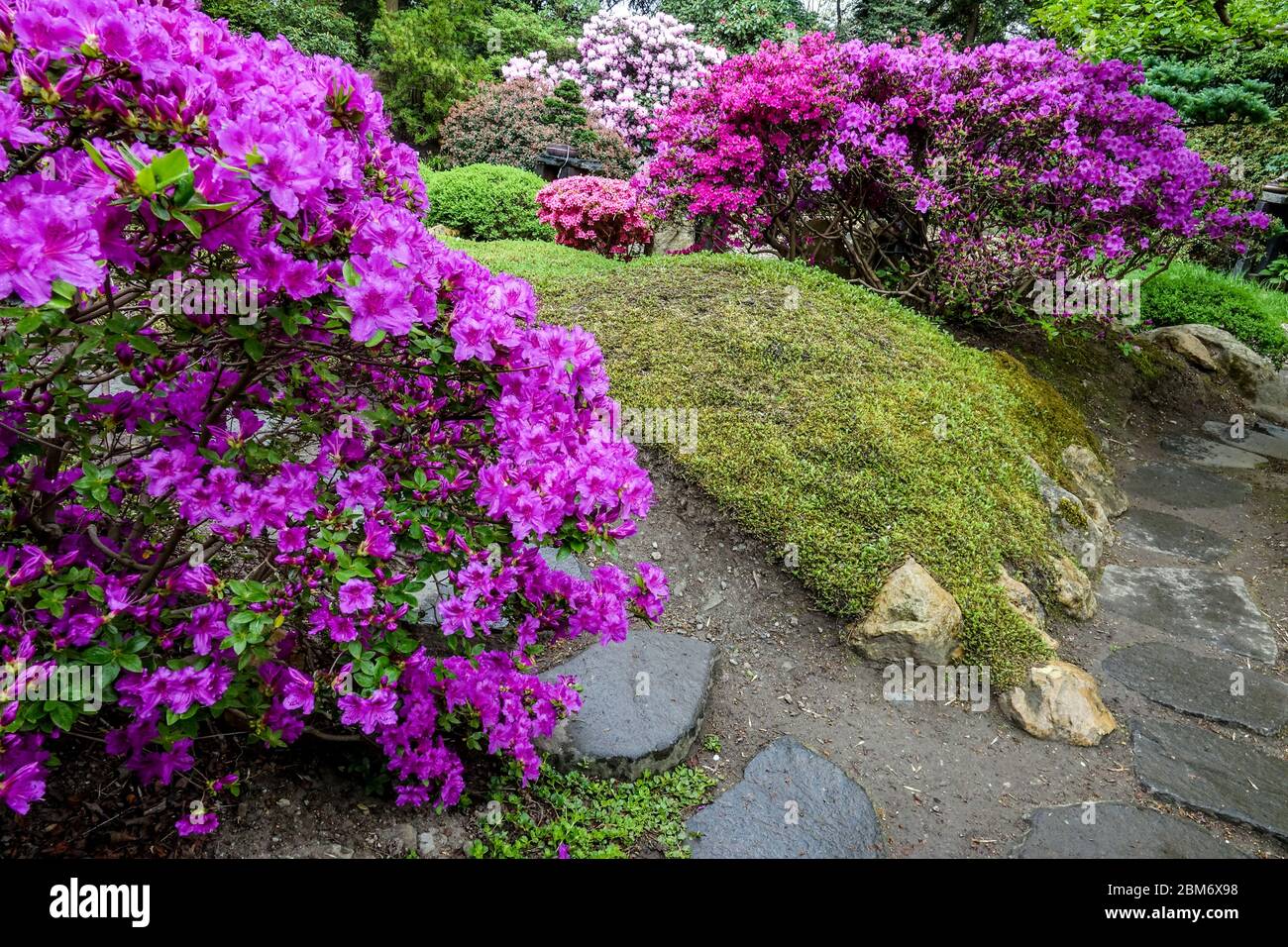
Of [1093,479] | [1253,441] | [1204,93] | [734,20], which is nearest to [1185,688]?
[1093,479]

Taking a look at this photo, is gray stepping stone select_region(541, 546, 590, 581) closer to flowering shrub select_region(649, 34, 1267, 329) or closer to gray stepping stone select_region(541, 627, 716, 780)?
gray stepping stone select_region(541, 627, 716, 780)

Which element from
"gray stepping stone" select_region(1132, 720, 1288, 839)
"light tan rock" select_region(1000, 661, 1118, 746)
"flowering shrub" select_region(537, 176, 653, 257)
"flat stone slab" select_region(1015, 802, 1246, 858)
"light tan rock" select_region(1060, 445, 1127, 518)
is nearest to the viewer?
"flat stone slab" select_region(1015, 802, 1246, 858)

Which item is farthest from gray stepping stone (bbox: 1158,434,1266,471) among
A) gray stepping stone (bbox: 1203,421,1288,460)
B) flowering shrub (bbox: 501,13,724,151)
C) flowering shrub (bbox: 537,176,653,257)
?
flowering shrub (bbox: 501,13,724,151)

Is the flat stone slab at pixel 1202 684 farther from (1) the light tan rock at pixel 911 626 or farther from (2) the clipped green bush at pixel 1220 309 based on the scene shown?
(2) the clipped green bush at pixel 1220 309

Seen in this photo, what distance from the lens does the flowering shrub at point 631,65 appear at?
1555 cm

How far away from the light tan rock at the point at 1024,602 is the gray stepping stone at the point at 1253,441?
428cm

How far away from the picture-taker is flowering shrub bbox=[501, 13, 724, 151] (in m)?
15.6

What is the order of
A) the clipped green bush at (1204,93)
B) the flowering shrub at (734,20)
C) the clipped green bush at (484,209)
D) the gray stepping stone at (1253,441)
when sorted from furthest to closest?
the flowering shrub at (734,20) < the clipped green bush at (484,209) < the gray stepping stone at (1253,441) < the clipped green bush at (1204,93)

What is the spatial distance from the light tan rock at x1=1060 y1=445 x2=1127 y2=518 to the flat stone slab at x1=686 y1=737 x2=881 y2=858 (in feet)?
10.8

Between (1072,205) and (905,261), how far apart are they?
A: 4.19ft

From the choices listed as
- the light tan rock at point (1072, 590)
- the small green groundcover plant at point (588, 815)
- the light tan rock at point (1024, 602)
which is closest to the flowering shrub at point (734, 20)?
the light tan rock at point (1072, 590)

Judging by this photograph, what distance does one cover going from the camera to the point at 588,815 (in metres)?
2.34
